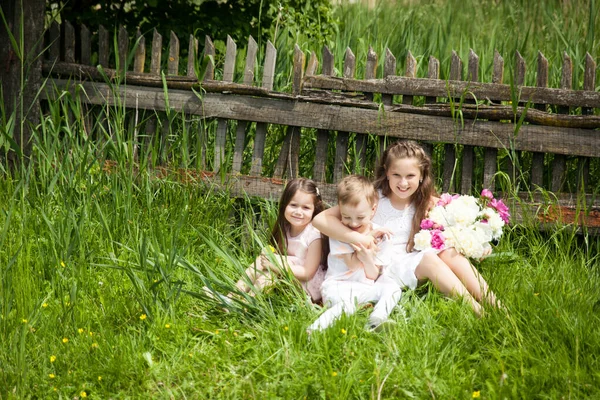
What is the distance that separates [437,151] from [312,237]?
109 centimetres

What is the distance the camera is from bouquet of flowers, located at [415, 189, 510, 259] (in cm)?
362

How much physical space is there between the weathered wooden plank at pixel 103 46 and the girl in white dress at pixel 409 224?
206cm

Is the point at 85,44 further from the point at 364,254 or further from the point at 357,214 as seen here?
the point at 364,254

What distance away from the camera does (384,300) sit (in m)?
3.34

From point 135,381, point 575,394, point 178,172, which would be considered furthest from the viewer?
point 178,172

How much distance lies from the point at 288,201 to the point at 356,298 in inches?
30.1

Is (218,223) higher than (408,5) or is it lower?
lower

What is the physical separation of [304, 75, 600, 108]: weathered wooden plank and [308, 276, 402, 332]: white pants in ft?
3.94

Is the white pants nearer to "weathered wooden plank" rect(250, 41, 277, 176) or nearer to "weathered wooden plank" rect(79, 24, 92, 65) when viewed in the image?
"weathered wooden plank" rect(250, 41, 277, 176)

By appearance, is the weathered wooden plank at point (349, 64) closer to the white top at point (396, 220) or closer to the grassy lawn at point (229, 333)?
the white top at point (396, 220)

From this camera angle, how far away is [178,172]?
4281 mm

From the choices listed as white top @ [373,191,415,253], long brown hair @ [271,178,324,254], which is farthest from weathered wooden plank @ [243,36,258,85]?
white top @ [373,191,415,253]

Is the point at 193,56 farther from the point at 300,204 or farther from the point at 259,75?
the point at 300,204

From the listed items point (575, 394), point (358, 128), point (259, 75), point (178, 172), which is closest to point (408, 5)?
point (259, 75)
